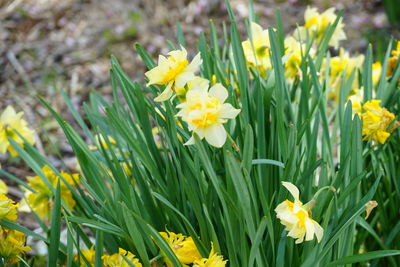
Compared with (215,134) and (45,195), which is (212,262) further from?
(45,195)

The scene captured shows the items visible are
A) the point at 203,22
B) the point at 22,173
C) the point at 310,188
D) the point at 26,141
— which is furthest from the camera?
the point at 203,22

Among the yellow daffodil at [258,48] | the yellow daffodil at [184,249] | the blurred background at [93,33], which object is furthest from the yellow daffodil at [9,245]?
the blurred background at [93,33]

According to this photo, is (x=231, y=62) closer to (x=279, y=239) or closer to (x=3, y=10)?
(x=279, y=239)

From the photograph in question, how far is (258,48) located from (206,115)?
0.57m

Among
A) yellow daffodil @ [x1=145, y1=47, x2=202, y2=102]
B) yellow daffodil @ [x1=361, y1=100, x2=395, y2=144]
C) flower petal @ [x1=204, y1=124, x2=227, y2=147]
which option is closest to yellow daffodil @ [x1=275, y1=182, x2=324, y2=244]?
flower petal @ [x1=204, y1=124, x2=227, y2=147]

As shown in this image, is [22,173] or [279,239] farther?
[22,173]

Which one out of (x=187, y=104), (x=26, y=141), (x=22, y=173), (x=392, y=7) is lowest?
(x=22, y=173)

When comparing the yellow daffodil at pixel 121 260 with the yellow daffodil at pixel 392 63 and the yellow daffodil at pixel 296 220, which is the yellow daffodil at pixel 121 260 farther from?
the yellow daffodil at pixel 392 63

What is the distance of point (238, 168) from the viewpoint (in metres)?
0.90

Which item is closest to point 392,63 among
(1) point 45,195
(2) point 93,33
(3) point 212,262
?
(3) point 212,262

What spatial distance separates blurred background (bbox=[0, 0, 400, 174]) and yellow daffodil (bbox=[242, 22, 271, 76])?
1585 mm

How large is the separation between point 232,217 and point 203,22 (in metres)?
2.62

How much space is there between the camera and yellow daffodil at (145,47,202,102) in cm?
102

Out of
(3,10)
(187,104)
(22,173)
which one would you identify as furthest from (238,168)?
(3,10)
